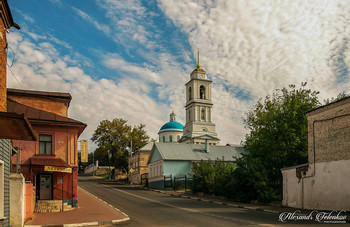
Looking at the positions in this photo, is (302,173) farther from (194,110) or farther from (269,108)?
(194,110)

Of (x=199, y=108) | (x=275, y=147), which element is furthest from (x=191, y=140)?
(x=275, y=147)

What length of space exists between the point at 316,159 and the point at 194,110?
59608mm

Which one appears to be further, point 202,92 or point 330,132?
point 202,92

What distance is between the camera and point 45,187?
873 inches

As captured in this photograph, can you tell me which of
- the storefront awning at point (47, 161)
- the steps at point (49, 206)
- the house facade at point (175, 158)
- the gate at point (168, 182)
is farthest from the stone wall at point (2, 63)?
the house facade at point (175, 158)

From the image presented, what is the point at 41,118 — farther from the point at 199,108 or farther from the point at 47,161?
the point at 199,108

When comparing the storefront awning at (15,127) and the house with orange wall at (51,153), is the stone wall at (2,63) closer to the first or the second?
the storefront awning at (15,127)

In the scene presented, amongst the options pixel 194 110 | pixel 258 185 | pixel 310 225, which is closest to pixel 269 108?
pixel 258 185

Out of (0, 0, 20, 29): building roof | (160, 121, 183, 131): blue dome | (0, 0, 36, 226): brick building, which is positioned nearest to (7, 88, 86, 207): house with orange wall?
(0, 0, 36, 226): brick building

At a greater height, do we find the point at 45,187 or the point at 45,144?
the point at 45,144

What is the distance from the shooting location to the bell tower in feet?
262

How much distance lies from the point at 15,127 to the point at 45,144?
13802 millimetres

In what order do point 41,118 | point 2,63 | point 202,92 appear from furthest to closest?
1. point 202,92
2. point 41,118
3. point 2,63

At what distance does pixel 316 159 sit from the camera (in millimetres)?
21234
